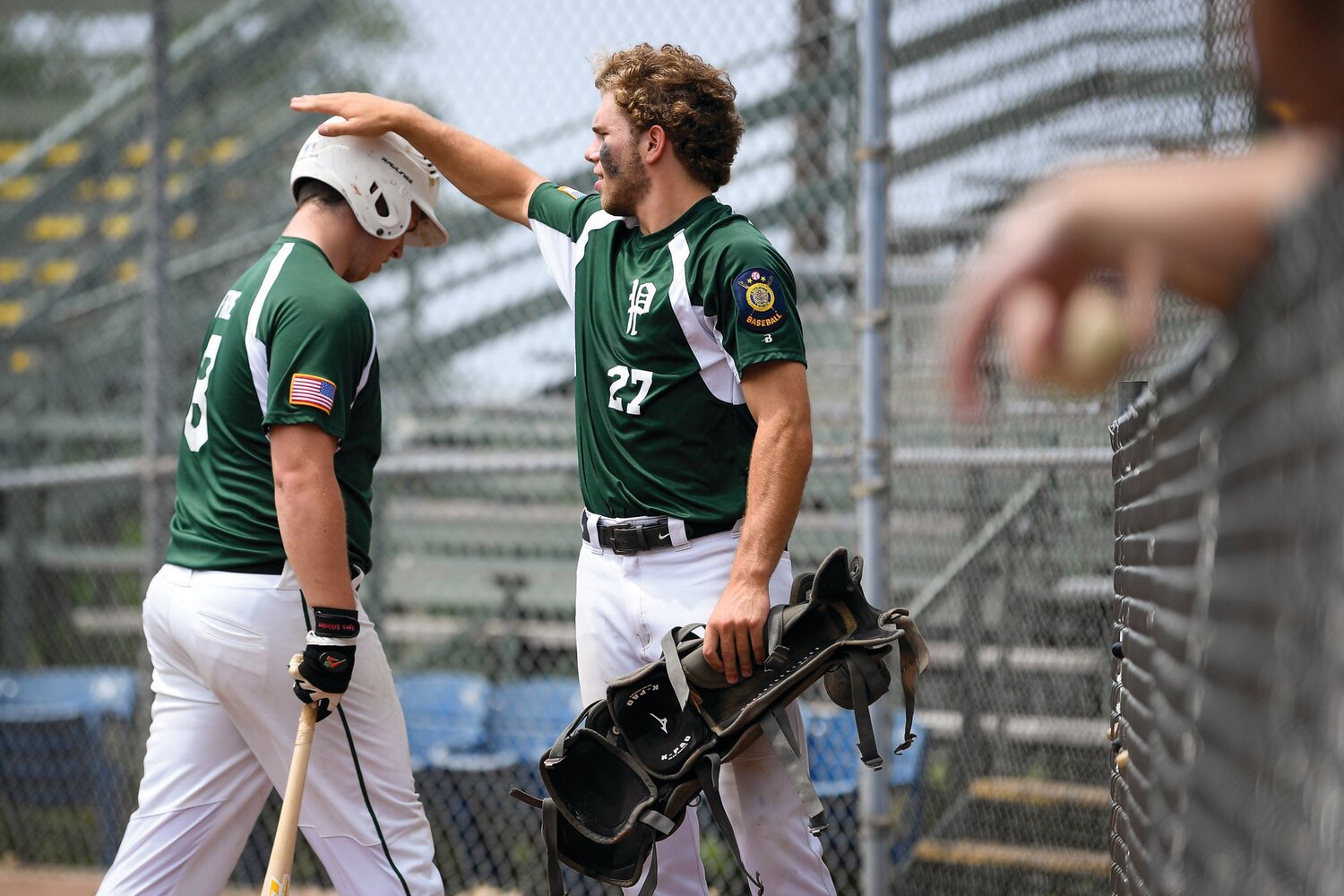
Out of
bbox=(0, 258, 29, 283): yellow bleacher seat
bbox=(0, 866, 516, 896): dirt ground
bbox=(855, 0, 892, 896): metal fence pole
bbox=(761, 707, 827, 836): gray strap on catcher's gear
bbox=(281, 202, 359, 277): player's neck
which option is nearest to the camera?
bbox=(761, 707, 827, 836): gray strap on catcher's gear

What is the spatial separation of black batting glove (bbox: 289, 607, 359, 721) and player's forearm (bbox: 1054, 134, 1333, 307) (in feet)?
8.03

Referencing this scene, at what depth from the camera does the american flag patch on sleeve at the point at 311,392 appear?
3.23 m

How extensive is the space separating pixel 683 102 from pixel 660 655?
1.40 meters

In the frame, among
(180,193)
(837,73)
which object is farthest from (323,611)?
(180,193)

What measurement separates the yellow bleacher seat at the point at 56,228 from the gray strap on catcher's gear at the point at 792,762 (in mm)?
9348

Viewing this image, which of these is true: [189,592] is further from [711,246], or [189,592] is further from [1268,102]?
[1268,102]

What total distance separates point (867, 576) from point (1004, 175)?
1429 mm

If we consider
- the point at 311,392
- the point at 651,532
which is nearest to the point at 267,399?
the point at 311,392

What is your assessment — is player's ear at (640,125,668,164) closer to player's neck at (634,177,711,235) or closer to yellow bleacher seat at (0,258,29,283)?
player's neck at (634,177,711,235)

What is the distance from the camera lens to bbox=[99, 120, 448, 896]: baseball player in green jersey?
10.6 feet

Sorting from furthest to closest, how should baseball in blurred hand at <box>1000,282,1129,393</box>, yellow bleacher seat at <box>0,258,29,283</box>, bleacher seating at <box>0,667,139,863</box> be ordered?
1. yellow bleacher seat at <box>0,258,29,283</box>
2. bleacher seating at <box>0,667,139,863</box>
3. baseball in blurred hand at <box>1000,282,1129,393</box>

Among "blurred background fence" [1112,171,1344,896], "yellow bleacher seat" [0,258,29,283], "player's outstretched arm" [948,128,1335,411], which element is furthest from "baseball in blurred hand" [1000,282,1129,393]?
"yellow bleacher seat" [0,258,29,283]

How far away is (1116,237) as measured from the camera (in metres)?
1.08

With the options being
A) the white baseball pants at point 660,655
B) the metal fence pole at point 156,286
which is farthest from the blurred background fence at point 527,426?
the white baseball pants at point 660,655
